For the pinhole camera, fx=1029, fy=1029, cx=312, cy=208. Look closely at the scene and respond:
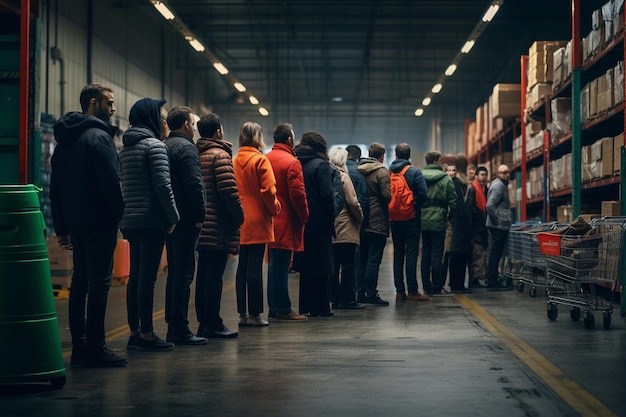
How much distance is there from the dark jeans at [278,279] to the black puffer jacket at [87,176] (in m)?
3.32

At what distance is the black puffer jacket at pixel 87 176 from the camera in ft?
21.9

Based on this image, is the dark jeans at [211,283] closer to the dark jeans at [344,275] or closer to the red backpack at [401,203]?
the dark jeans at [344,275]

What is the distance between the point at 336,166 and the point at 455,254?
3819mm

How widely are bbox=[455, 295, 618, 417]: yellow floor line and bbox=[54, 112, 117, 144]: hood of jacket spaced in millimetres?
3309

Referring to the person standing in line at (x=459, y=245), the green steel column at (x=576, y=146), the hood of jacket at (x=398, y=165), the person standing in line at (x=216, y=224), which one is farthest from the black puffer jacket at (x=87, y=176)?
the green steel column at (x=576, y=146)

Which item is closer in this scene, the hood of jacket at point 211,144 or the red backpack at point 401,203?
the hood of jacket at point 211,144

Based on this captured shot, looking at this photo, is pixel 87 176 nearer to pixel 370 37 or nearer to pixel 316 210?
pixel 316 210

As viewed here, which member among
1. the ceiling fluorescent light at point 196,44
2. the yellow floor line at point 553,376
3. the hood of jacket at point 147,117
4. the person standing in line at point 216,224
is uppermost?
the ceiling fluorescent light at point 196,44

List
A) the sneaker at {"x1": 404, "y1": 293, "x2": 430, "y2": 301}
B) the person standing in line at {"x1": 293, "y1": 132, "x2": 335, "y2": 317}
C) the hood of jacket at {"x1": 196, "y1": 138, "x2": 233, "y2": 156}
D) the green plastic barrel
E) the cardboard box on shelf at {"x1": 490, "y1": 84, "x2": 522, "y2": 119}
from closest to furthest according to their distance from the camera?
the green plastic barrel, the hood of jacket at {"x1": 196, "y1": 138, "x2": 233, "y2": 156}, the person standing in line at {"x1": 293, "y1": 132, "x2": 335, "y2": 317}, the sneaker at {"x1": 404, "y1": 293, "x2": 430, "y2": 301}, the cardboard box on shelf at {"x1": 490, "y1": 84, "x2": 522, "y2": 119}

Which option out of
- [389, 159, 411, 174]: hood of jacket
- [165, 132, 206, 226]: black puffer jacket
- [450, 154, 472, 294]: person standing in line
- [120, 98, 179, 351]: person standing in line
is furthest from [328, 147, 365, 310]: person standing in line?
[120, 98, 179, 351]: person standing in line

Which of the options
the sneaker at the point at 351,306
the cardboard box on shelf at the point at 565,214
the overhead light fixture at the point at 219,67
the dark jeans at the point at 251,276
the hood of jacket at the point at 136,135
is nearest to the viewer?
the hood of jacket at the point at 136,135

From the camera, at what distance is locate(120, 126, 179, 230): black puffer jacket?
7.43m

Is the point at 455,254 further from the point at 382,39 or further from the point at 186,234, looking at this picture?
the point at 382,39

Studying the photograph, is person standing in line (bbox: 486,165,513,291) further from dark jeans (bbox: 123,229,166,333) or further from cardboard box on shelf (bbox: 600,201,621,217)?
dark jeans (bbox: 123,229,166,333)
